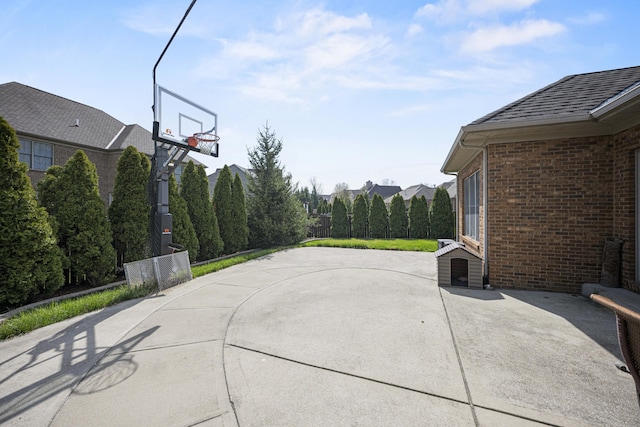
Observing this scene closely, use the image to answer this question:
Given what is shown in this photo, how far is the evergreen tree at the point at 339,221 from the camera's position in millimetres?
18188

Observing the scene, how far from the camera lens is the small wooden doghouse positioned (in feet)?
18.3

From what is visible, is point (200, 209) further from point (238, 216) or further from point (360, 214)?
point (360, 214)

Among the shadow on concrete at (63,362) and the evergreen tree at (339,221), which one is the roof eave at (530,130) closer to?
the shadow on concrete at (63,362)

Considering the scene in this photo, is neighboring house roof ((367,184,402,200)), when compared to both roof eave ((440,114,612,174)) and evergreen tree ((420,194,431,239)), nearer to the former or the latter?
evergreen tree ((420,194,431,239))

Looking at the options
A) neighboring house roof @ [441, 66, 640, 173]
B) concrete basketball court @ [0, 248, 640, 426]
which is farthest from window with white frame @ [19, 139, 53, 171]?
neighboring house roof @ [441, 66, 640, 173]

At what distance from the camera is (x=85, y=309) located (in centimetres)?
441

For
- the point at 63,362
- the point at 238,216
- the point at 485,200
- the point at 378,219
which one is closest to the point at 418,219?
the point at 378,219

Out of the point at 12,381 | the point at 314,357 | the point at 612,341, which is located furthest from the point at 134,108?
the point at 612,341

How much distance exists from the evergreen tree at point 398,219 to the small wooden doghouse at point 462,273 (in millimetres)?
11174

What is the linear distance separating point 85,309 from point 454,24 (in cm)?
795

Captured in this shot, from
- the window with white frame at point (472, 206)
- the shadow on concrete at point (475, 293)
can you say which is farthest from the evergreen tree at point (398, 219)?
the shadow on concrete at point (475, 293)

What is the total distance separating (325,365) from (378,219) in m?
15.5

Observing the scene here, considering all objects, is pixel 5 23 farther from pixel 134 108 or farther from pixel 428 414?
pixel 428 414

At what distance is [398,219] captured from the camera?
17.5 m
